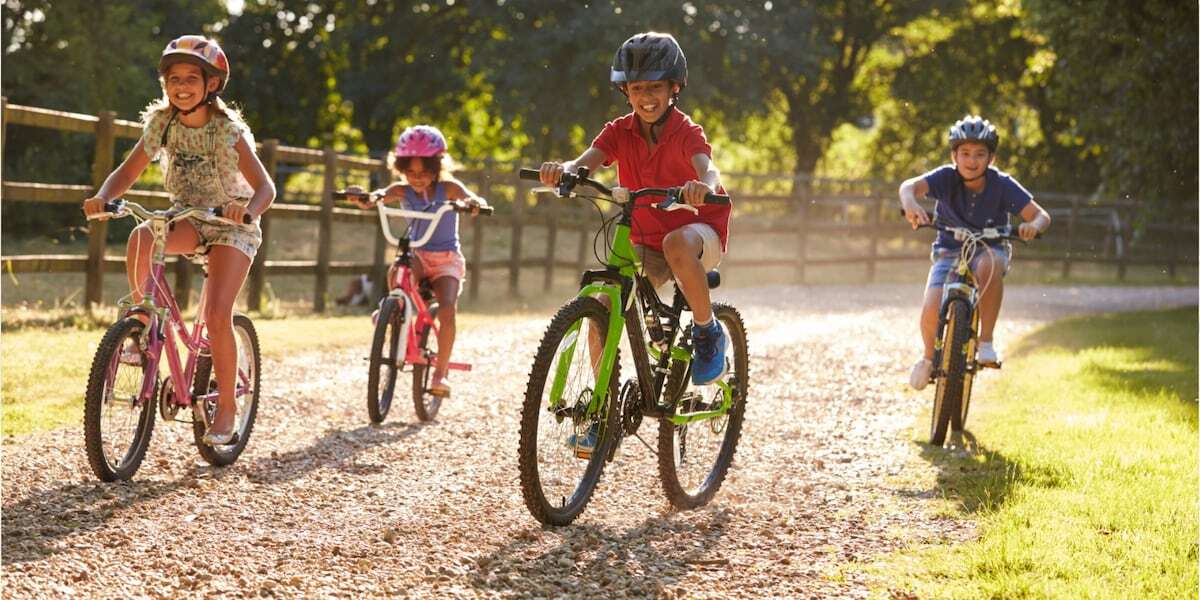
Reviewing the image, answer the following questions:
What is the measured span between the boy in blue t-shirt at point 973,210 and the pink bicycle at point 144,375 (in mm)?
3579

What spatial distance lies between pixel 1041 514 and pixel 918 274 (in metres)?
23.6

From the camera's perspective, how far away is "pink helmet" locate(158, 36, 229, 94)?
17.3 feet

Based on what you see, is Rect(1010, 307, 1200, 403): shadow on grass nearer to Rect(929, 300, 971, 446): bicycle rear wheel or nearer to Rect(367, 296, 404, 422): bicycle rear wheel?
Rect(929, 300, 971, 446): bicycle rear wheel

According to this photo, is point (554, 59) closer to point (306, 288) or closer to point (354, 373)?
point (306, 288)

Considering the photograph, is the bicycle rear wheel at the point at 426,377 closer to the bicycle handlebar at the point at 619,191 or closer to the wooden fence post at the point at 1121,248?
the bicycle handlebar at the point at 619,191

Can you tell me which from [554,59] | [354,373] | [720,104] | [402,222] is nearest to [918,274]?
[720,104]

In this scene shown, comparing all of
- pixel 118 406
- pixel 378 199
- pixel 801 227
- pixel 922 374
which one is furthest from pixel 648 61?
pixel 801 227

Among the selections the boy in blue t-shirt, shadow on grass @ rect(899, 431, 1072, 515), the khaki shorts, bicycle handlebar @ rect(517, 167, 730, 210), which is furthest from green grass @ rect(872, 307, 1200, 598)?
bicycle handlebar @ rect(517, 167, 730, 210)

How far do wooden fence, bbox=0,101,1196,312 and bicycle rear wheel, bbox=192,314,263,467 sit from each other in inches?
174

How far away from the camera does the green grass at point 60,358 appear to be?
6746 millimetres

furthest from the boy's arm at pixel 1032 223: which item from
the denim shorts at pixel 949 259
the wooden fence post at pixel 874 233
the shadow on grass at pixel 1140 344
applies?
the wooden fence post at pixel 874 233

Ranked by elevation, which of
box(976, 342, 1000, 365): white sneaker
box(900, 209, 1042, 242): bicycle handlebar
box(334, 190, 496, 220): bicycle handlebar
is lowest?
box(976, 342, 1000, 365): white sneaker

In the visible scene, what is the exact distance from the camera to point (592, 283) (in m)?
4.90

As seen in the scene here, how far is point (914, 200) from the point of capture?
7250mm
